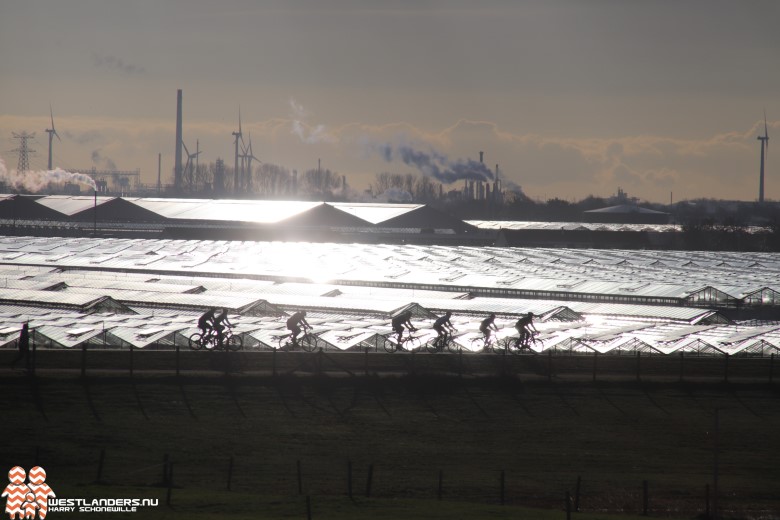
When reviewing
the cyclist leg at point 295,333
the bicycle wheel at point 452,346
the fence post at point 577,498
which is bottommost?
the fence post at point 577,498

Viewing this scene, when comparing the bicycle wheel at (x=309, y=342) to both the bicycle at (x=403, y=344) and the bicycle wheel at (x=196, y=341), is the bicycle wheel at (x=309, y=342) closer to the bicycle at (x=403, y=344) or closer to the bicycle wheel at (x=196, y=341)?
the bicycle at (x=403, y=344)

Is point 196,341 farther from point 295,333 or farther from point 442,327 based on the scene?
point 442,327

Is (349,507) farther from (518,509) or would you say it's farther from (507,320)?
(507,320)

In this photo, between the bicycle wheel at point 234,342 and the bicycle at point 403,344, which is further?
the bicycle at point 403,344

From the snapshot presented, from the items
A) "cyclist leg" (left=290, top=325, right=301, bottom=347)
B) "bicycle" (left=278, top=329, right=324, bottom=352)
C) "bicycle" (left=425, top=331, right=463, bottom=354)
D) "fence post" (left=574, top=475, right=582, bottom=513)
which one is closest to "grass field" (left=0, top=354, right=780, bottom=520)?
"fence post" (left=574, top=475, right=582, bottom=513)

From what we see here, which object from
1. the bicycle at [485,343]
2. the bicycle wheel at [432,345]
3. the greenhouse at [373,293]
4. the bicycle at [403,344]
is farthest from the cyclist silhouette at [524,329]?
the bicycle at [403,344]

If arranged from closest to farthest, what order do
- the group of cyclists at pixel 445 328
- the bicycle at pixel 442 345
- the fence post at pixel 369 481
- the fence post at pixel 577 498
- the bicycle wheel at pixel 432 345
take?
the fence post at pixel 577 498, the fence post at pixel 369 481, the group of cyclists at pixel 445 328, the bicycle wheel at pixel 432 345, the bicycle at pixel 442 345

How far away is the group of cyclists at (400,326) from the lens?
154 ft

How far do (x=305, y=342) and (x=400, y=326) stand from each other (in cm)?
441

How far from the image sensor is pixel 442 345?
49969 mm

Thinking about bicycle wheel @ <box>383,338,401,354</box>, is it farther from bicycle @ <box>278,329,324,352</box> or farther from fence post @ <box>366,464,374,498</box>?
fence post @ <box>366,464,374,498</box>

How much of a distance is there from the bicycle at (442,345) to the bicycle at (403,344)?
55 cm

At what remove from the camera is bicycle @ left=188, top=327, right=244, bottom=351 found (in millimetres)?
47156

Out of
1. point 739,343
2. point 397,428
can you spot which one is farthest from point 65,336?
point 739,343
